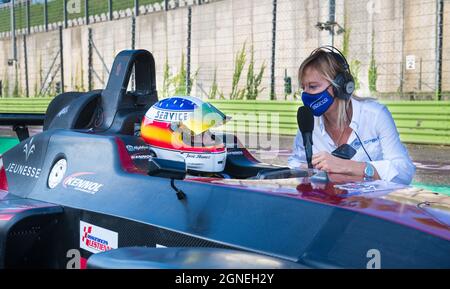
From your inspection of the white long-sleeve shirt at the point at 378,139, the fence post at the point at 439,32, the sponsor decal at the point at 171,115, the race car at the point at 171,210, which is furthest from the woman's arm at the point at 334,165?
the fence post at the point at 439,32

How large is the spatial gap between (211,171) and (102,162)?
1.72 feet

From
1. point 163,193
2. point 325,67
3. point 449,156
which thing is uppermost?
point 325,67

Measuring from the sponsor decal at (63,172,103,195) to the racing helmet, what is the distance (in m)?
0.34

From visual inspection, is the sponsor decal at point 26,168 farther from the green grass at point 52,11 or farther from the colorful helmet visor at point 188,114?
the green grass at point 52,11

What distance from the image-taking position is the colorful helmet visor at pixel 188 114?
2.89 metres

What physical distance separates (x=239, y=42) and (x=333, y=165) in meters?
15.8

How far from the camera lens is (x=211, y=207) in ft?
7.63

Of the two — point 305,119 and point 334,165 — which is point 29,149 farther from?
point 334,165

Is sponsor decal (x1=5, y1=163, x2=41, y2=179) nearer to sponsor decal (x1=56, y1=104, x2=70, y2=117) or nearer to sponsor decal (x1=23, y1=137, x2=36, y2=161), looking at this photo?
sponsor decal (x1=23, y1=137, x2=36, y2=161)

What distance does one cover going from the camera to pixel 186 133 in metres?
2.88

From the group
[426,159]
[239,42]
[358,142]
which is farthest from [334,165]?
[239,42]

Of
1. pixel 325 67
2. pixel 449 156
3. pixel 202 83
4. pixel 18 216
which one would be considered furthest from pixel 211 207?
pixel 202 83

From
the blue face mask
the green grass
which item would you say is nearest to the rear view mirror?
Result: the blue face mask
